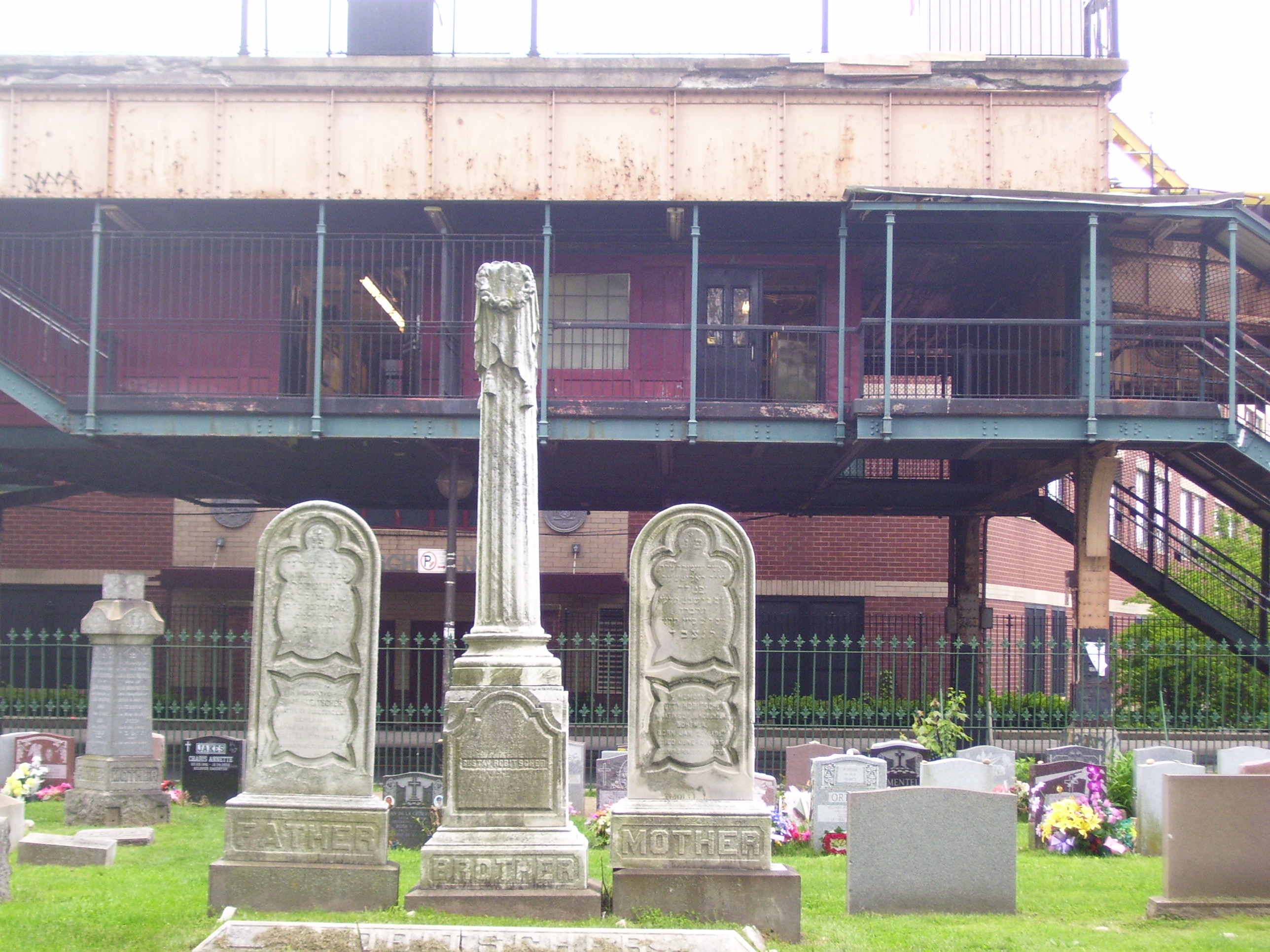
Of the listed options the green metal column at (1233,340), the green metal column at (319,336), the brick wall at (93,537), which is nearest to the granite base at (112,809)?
the green metal column at (319,336)

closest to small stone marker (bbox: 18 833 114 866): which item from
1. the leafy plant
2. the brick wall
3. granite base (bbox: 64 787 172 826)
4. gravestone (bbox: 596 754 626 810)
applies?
granite base (bbox: 64 787 172 826)

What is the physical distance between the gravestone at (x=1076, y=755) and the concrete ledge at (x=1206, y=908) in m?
5.42

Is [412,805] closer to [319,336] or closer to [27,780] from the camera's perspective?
[27,780]

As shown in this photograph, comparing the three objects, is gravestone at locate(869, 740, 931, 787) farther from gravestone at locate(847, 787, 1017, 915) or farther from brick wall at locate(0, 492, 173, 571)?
brick wall at locate(0, 492, 173, 571)

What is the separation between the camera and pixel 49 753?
15.4 m

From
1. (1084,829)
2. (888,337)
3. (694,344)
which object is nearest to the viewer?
(1084,829)

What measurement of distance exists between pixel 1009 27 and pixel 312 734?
1416 centimetres

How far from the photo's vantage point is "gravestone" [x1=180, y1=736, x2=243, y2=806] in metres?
14.7

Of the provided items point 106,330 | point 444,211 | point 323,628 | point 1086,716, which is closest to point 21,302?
point 106,330

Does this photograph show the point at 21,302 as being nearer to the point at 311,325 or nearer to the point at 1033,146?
the point at 311,325

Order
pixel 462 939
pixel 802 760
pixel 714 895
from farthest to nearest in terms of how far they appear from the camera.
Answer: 1. pixel 802 760
2. pixel 714 895
3. pixel 462 939

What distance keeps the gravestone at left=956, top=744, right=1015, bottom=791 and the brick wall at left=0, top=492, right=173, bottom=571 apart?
1737 cm

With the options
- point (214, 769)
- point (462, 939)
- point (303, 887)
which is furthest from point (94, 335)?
point (462, 939)

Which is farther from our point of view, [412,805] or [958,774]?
[958,774]
